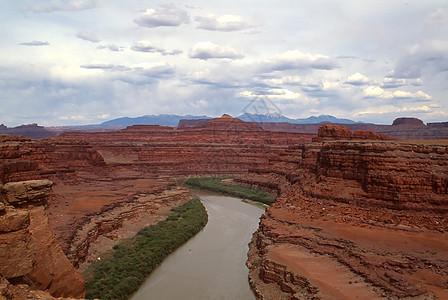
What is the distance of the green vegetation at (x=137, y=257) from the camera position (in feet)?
59.3

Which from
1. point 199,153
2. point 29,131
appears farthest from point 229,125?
point 29,131

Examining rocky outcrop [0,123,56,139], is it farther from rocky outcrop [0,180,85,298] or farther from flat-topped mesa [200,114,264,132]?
rocky outcrop [0,180,85,298]

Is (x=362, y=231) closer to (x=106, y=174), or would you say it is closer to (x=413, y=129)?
(x=106, y=174)

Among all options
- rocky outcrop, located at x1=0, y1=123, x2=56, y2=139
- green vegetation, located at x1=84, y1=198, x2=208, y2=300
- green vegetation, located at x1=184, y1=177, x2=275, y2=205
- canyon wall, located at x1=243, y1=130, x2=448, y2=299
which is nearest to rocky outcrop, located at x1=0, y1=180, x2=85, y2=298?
green vegetation, located at x1=84, y1=198, x2=208, y2=300

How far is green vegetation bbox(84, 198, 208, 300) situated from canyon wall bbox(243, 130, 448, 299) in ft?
18.2

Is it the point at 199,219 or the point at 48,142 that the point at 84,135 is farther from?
the point at 199,219

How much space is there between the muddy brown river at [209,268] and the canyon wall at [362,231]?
37.0 inches

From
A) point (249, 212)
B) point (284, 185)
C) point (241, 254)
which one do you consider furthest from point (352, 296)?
point (284, 185)

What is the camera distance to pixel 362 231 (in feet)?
70.6

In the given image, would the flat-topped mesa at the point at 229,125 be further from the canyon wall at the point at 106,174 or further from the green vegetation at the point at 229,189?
the green vegetation at the point at 229,189

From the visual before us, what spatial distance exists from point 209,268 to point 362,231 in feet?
28.6

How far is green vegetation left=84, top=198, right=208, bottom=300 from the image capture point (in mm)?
18062

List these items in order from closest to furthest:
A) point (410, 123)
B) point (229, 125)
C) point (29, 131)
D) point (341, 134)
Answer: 1. point (341, 134)
2. point (229, 125)
3. point (410, 123)
4. point (29, 131)

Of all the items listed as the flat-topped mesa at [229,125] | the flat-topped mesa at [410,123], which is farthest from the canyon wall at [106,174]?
the flat-topped mesa at [410,123]
